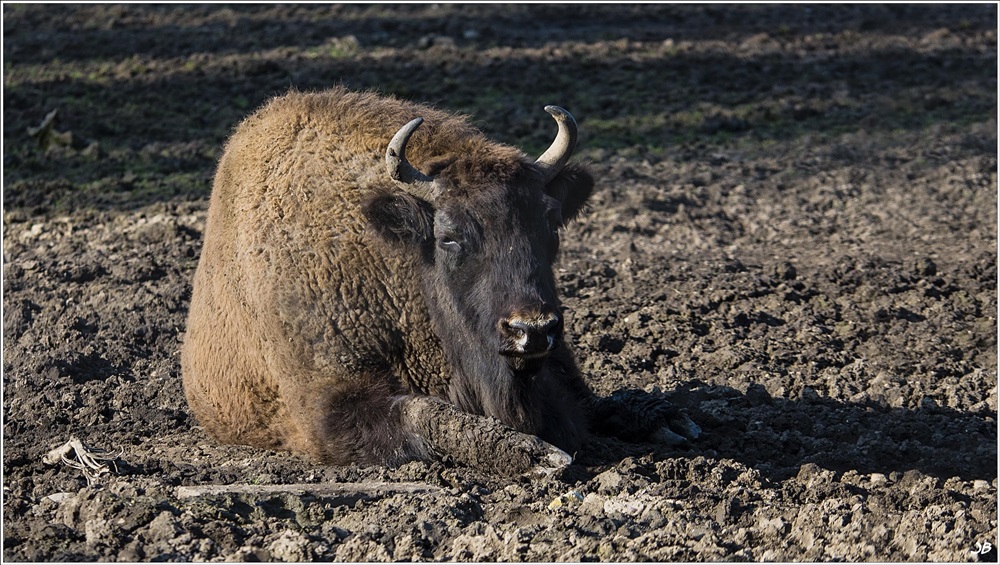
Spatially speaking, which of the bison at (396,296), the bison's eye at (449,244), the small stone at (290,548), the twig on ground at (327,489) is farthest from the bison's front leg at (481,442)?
the small stone at (290,548)

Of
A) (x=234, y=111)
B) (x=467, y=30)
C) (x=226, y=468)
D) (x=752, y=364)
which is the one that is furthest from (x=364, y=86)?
(x=226, y=468)

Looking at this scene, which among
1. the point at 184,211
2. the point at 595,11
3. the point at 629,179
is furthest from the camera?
the point at 595,11

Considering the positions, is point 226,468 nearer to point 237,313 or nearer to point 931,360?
point 237,313

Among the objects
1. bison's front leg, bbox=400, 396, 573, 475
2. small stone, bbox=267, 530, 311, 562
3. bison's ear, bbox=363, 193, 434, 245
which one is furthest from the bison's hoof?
small stone, bbox=267, 530, 311, 562

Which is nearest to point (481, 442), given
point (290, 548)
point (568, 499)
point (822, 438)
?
point (568, 499)

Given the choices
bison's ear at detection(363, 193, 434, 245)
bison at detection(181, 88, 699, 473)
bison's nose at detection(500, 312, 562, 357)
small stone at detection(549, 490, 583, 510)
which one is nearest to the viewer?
small stone at detection(549, 490, 583, 510)

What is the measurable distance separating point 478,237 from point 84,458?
2287 millimetres

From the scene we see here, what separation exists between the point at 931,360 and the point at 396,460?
3.95 meters

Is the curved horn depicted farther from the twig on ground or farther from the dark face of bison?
the twig on ground

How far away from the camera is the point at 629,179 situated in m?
12.5

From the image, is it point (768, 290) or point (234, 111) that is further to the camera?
point (234, 111)

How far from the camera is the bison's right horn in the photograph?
620 centimetres

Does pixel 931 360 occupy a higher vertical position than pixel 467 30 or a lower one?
lower

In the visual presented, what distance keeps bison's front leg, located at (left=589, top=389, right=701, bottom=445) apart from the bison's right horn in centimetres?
168
